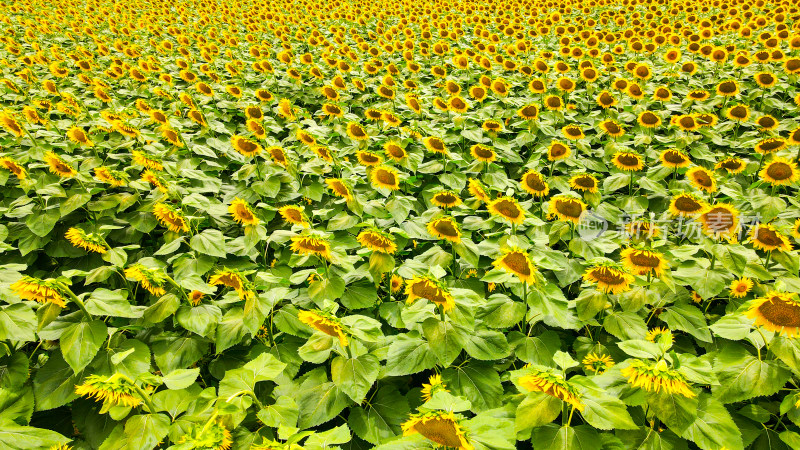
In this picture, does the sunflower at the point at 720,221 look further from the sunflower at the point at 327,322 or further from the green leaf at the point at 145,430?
the green leaf at the point at 145,430

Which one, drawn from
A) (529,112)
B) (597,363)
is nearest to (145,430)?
(597,363)

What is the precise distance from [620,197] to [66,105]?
5.90 m

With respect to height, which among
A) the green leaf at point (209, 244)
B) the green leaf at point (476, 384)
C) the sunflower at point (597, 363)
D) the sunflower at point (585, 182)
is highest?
the green leaf at point (209, 244)

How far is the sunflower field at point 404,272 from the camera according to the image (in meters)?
1.72

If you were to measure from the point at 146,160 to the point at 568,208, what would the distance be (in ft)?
10.5

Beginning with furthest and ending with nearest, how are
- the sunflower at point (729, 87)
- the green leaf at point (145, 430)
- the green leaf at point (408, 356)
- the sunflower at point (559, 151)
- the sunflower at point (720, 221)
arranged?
1. the sunflower at point (729, 87)
2. the sunflower at point (559, 151)
3. the sunflower at point (720, 221)
4. the green leaf at point (408, 356)
5. the green leaf at point (145, 430)

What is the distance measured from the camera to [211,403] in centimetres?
170

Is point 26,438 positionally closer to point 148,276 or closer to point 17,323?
point 17,323

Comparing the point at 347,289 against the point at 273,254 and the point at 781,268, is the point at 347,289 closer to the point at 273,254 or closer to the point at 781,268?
the point at 273,254

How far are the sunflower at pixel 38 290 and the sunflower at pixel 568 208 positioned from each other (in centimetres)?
281

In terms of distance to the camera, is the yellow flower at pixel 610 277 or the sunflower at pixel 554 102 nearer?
the yellow flower at pixel 610 277

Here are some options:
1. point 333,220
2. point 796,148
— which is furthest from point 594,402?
point 796,148

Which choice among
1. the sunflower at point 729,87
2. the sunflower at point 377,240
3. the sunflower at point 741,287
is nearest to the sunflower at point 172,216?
the sunflower at point 377,240

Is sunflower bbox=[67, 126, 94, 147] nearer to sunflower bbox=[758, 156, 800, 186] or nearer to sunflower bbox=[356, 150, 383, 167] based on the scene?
sunflower bbox=[356, 150, 383, 167]
